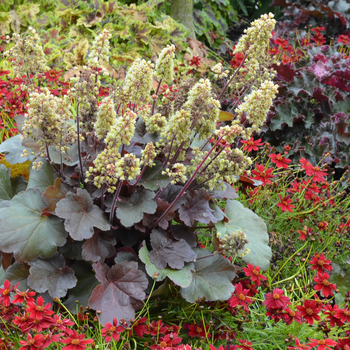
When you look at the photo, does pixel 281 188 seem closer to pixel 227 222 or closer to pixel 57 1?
pixel 227 222

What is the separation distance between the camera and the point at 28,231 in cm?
164

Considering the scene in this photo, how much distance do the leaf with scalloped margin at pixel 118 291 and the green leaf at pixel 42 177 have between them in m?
0.56

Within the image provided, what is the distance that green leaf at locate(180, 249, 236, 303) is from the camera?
165 cm

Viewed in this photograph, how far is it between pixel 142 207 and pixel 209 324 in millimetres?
638

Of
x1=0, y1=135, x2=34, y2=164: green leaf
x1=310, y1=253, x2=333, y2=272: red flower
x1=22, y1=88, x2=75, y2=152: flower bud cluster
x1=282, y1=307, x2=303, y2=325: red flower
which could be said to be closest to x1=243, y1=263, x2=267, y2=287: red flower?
x1=282, y1=307, x2=303, y2=325: red flower

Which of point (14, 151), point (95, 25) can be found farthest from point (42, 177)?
point (95, 25)

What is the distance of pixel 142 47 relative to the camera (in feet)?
15.2

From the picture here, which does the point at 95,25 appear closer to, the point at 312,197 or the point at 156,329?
the point at 312,197

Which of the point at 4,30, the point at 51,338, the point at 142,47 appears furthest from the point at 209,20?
the point at 51,338

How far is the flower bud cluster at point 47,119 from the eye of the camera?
1.51 meters

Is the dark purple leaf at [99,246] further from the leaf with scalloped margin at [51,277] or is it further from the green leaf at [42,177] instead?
the green leaf at [42,177]

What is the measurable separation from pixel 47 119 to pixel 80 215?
1.46 ft

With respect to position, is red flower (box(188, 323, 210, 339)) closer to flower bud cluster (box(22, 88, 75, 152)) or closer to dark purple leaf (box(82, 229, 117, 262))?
dark purple leaf (box(82, 229, 117, 262))

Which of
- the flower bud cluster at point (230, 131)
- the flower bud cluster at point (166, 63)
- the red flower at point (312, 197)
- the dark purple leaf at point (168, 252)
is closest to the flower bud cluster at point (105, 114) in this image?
the flower bud cluster at point (166, 63)
